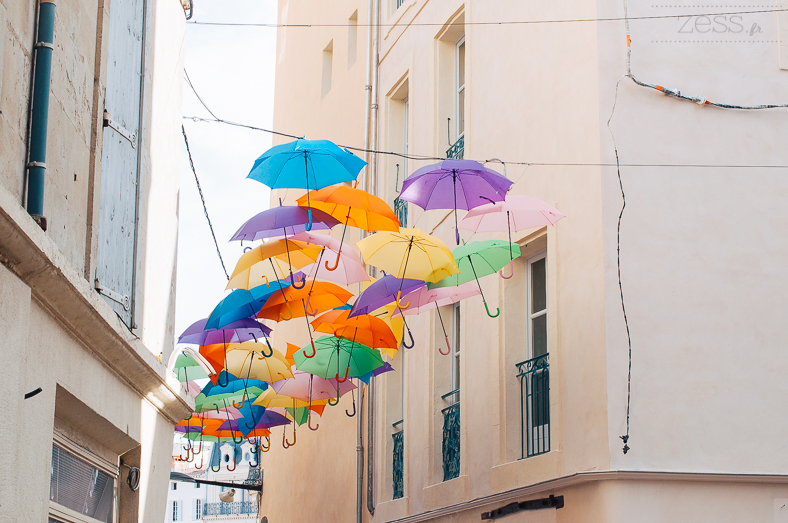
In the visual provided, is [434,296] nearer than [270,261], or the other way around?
[434,296]

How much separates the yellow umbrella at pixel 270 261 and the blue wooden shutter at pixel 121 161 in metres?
1.16

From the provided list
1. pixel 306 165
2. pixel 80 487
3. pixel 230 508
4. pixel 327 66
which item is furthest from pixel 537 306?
pixel 230 508

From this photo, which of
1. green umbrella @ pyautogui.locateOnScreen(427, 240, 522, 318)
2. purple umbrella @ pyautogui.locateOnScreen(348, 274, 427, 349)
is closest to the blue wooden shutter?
purple umbrella @ pyautogui.locateOnScreen(348, 274, 427, 349)

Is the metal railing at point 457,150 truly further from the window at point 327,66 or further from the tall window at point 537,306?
the window at point 327,66

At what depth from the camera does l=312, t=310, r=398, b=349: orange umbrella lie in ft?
31.4

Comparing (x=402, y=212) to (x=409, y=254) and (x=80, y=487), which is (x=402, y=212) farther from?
(x=80, y=487)

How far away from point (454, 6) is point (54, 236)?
8.33 metres

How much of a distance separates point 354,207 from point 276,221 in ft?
2.21

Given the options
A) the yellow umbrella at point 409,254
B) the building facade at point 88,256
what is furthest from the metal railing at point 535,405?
the building facade at point 88,256

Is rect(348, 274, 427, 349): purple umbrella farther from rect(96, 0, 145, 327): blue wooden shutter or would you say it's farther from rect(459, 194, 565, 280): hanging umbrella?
rect(96, 0, 145, 327): blue wooden shutter

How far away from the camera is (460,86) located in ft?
44.0

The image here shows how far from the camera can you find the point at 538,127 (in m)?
10.1

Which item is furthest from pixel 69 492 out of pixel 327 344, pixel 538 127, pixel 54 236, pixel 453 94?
pixel 453 94

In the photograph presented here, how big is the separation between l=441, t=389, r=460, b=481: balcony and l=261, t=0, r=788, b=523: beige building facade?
58 millimetres
